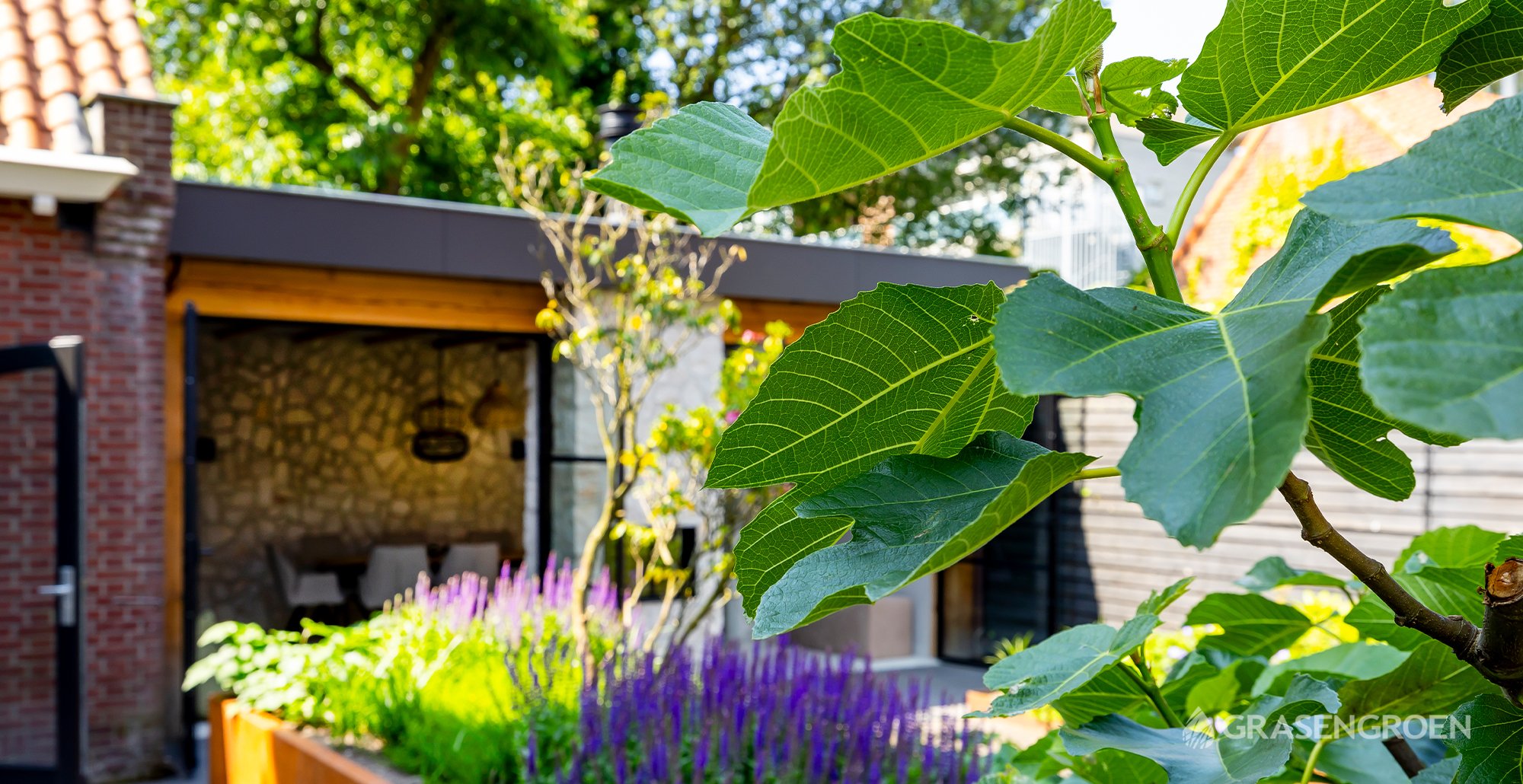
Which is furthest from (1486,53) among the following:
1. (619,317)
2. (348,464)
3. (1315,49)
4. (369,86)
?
(369,86)

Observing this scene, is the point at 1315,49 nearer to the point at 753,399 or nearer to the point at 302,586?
the point at 753,399

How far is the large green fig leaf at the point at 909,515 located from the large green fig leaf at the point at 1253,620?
58cm

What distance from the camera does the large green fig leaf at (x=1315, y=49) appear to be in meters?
0.41

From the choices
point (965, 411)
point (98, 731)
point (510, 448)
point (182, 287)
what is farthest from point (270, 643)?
point (510, 448)

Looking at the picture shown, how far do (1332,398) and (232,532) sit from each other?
9.30 metres

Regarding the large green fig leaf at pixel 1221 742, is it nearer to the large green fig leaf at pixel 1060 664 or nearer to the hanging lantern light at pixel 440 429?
the large green fig leaf at pixel 1060 664

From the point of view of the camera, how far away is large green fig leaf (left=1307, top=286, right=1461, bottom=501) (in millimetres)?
438

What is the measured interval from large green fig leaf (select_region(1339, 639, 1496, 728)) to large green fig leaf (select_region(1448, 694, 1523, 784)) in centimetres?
15

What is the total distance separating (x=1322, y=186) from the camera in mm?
335

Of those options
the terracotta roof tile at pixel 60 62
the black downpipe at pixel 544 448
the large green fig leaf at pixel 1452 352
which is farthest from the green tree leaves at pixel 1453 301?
the black downpipe at pixel 544 448

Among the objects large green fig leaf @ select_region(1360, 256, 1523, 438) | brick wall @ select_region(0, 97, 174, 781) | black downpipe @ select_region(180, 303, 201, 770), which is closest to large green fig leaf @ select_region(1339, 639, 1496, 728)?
large green fig leaf @ select_region(1360, 256, 1523, 438)

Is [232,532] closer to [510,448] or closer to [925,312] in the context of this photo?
[510,448]

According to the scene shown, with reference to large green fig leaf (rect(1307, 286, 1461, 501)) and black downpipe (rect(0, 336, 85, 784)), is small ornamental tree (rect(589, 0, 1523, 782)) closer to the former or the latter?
large green fig leaf (rect(1307, 286, 1461, 501))

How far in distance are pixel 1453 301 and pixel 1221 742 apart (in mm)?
372
